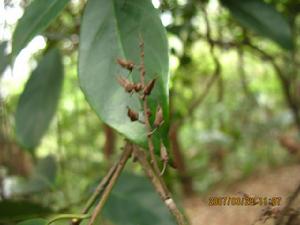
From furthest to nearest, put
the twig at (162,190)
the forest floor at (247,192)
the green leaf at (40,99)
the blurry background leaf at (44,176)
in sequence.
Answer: the forest floor at (247,192) → the blurry background leaf at (44,176) → the green leaf at (40,99) → the twig at (162,190)

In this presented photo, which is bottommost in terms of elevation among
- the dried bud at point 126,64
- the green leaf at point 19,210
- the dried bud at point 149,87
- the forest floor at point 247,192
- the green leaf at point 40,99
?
the forest floor at point 247,192

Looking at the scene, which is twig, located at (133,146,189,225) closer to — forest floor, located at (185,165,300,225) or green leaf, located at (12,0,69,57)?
green leaf, located at (12,0,69,57)

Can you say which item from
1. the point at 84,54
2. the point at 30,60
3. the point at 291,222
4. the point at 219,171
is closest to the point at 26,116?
the point at 84,54

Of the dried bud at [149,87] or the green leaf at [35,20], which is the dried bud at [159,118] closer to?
the dried bud at [149,87]

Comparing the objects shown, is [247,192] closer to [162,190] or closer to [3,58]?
[3,58]

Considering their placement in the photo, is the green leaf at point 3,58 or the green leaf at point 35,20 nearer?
the green leaf at point 35,20

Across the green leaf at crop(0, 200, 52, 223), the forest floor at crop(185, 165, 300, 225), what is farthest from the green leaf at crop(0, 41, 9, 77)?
the forest floor at crop(185, 165, 300, 225)

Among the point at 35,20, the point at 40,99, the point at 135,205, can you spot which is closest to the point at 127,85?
the point at 35,20
